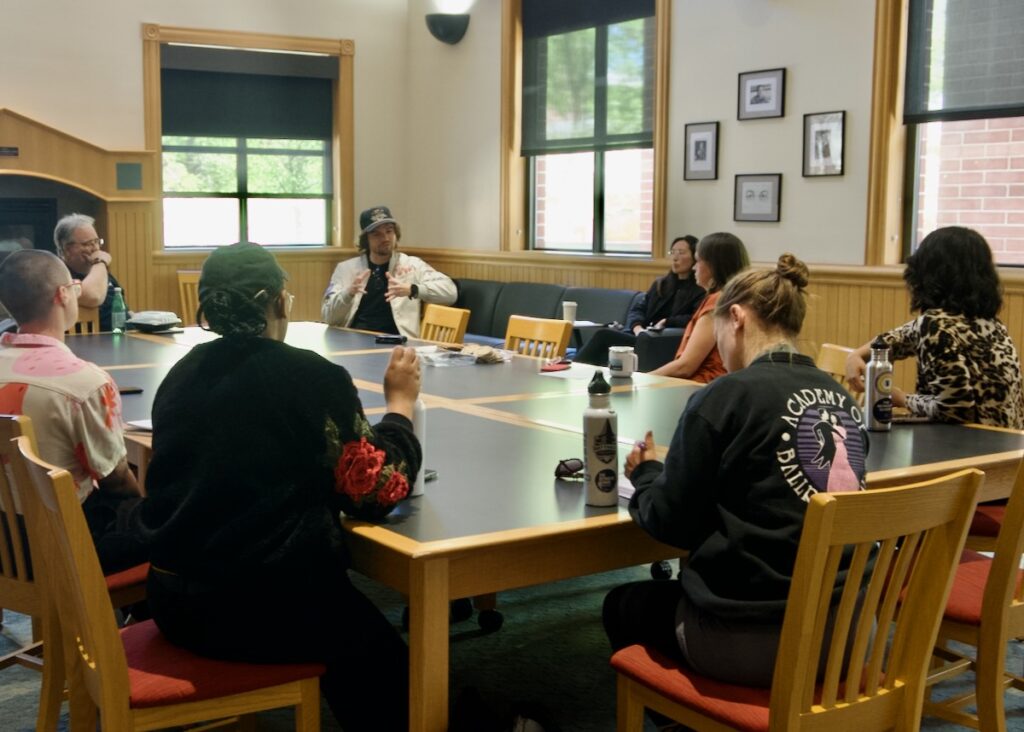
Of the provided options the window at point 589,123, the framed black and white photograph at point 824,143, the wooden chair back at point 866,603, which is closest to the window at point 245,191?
the window at point 589,123

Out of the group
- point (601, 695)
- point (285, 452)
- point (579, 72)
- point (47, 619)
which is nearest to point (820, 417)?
point (285, 452)

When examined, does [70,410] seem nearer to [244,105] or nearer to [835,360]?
[835,360]

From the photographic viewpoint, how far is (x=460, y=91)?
961 cm

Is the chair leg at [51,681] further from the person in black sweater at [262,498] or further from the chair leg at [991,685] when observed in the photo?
the chair leg at [991,685]

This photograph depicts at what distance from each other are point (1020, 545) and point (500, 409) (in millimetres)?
1553

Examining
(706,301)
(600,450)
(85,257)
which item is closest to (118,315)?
(85,257)

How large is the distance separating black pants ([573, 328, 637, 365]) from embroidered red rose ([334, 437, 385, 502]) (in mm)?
4977

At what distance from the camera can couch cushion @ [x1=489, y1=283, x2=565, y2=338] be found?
8.40 m

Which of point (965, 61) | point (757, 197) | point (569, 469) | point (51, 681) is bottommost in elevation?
point (51, 681)

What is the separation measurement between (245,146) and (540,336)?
5.13 meters

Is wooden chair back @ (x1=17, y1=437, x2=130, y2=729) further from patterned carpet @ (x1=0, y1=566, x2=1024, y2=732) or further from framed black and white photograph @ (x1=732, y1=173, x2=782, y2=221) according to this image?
framed black and white photograph @ (x1=732, y1=173, x2=782, y2=221)

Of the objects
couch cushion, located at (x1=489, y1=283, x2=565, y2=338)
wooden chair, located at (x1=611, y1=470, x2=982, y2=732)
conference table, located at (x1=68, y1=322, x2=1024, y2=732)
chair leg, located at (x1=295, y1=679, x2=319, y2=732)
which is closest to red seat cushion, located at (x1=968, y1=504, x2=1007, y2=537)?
conference table, located at (x1=68, y1=322, x2=1024, y2=732)

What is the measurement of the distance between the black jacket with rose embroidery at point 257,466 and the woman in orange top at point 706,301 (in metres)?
2.30

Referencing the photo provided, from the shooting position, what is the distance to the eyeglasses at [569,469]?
2.61 m
